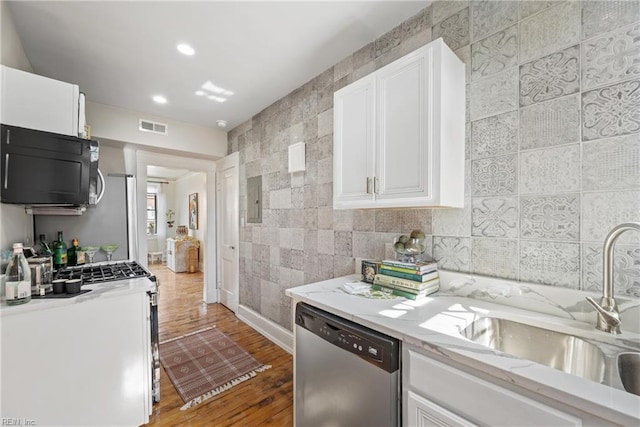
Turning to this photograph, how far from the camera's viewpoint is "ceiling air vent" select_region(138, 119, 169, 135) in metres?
3.21

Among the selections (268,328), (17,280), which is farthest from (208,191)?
(17,280)

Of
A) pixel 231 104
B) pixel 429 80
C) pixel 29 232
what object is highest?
pixel 231 104

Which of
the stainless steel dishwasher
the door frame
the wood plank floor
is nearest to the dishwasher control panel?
the stainless steel dishwasher

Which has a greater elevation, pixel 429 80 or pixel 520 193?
pixel 429 80

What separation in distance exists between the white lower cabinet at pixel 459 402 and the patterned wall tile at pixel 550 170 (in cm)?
89

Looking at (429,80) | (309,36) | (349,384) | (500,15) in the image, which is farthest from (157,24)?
(349,384)

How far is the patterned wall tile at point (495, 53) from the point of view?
1.31 m

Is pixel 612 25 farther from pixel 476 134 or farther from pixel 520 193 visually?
pixel 520 193

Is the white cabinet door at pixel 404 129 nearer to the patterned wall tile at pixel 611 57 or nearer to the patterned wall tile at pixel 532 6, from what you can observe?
the patterned wall tile at pixel 532 6

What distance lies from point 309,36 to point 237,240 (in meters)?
2.60

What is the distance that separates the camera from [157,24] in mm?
1759

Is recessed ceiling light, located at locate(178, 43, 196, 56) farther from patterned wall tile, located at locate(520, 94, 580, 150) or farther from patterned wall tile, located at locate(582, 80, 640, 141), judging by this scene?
patterned wall tile, located at locate(582, 80, 640, 141)

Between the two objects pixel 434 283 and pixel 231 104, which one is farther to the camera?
pixel 231 104

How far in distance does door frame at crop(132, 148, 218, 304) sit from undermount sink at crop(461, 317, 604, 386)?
368 centimetres
